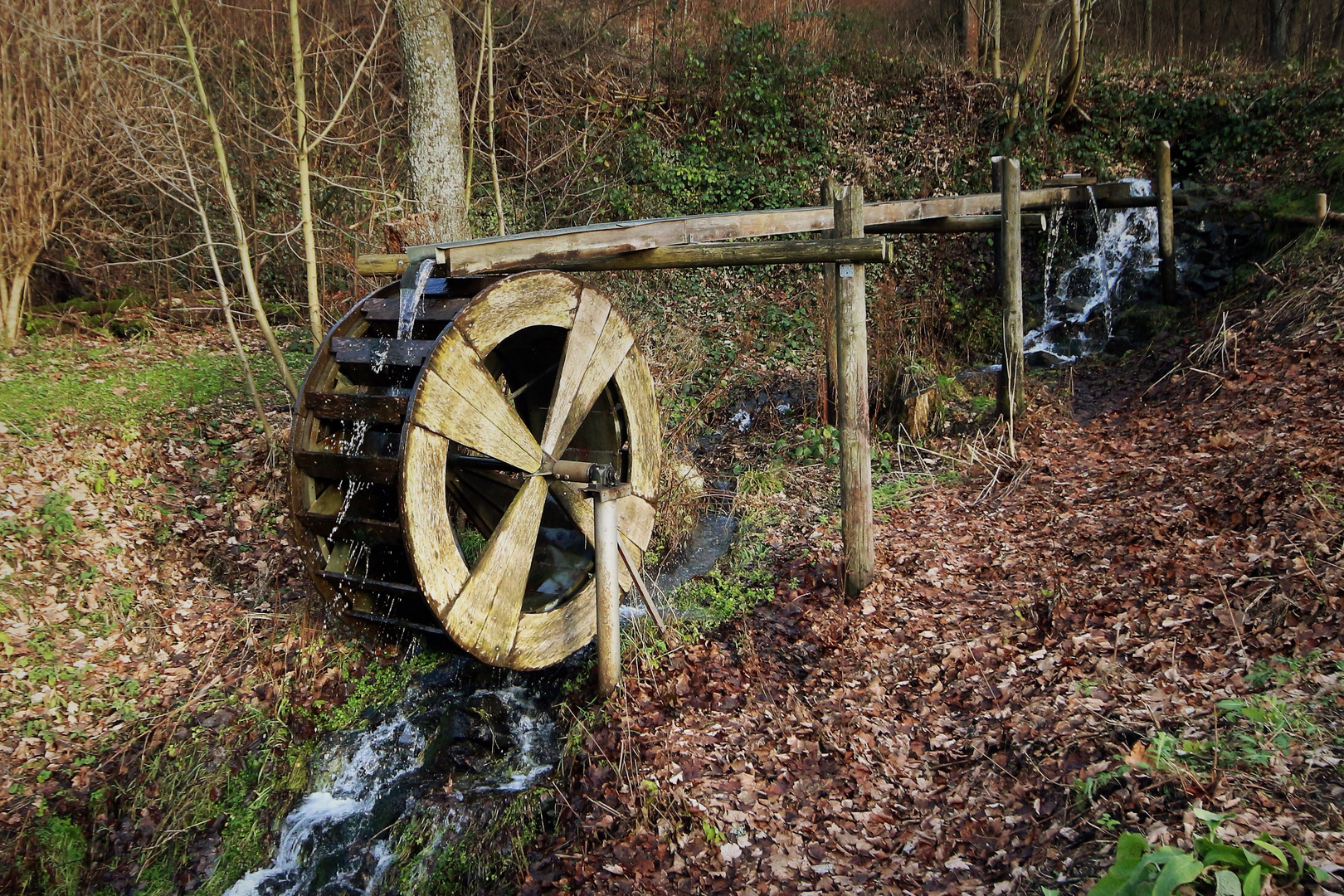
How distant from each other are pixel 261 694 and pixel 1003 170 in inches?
268

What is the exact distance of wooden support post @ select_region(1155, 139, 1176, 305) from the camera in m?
9.33

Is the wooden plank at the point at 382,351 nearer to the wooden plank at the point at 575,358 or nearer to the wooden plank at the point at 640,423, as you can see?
the wooden plank at the point at 575,358

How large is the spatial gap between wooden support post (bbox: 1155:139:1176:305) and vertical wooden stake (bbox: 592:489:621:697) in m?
7.87

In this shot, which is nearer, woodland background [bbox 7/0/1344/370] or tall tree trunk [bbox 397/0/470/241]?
tall tree trunk [bbox 397/0/470/241]

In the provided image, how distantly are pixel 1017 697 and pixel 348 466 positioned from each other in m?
3.50

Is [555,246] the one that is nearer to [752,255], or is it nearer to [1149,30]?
[752,255]

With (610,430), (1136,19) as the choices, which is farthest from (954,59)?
(610,430)

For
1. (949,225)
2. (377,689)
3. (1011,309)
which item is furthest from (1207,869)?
(1011,309)

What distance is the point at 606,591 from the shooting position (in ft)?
15.5

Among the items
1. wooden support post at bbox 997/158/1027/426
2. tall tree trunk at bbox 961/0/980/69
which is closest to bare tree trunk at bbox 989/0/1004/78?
tall tree trunk at bbox 961/0/980/69

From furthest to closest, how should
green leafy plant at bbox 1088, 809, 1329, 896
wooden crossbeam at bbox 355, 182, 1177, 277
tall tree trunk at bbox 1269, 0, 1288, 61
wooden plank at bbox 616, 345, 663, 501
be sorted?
tall tree trunk at bbox 1269, 0, 1288, 61, wooden plank at bbox 616, 345, 663, 501, wooden crossbeam at bbox 355, 182, 1177, 277, green leafy plant at bbox 1088, 809, 1329, 896

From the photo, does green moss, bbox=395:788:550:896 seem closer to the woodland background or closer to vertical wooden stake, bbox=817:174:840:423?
vertical wooden stake, bbox=817:174:840:423

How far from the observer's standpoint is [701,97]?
1308 centimetres

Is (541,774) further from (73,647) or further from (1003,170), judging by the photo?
(1003,170)
